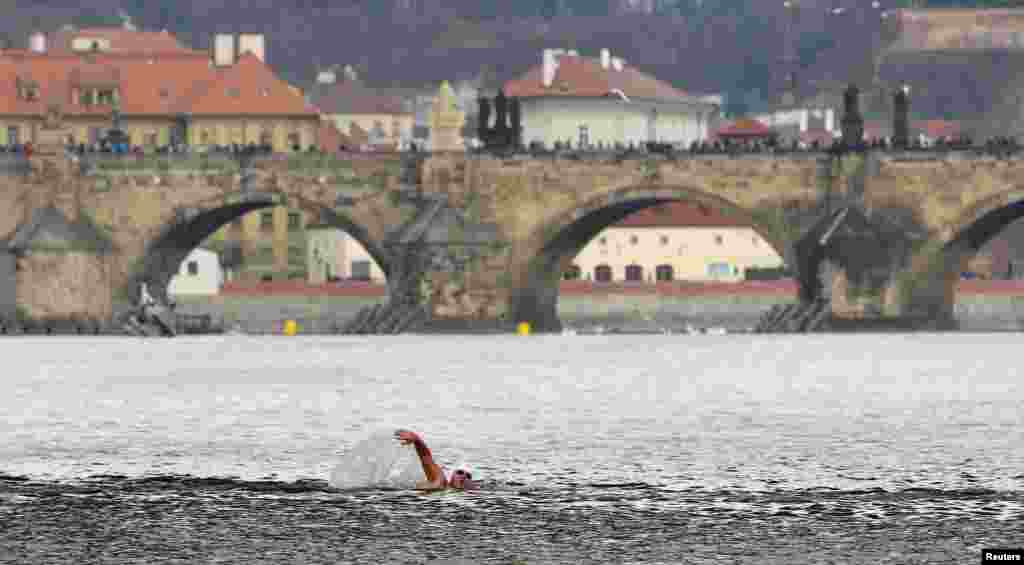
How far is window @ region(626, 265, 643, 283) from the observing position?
139 metres

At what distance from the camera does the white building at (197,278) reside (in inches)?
4924

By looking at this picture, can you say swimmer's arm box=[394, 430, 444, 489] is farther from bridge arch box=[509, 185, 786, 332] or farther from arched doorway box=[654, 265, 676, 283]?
arched doorway box=[654, 265, 676, 283]

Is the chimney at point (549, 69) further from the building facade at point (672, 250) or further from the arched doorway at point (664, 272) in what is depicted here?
the arched doorway at point (664, 272)

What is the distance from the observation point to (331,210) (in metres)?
101

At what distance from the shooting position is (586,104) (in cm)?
14362

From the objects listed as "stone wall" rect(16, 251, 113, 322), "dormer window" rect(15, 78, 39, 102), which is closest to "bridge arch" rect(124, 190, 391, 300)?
"stone wall" rect(16, 251, 113, 322)

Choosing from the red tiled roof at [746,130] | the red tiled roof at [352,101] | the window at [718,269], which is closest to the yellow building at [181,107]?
the window at [718,269]

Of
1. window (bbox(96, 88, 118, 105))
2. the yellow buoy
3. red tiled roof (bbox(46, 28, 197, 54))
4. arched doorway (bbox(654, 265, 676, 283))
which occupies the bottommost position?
the yellow buoy

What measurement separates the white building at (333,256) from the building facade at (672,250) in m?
11.0

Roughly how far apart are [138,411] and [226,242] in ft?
272

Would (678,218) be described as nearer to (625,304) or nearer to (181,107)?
(625,304)

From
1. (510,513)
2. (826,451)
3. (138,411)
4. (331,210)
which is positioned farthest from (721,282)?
(510,513)

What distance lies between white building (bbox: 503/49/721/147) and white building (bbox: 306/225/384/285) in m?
10.6

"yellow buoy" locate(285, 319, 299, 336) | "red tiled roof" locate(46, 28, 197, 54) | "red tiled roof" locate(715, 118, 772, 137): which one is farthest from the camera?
Result: "red tiled roof" locate(46, 28, 197, 54)
